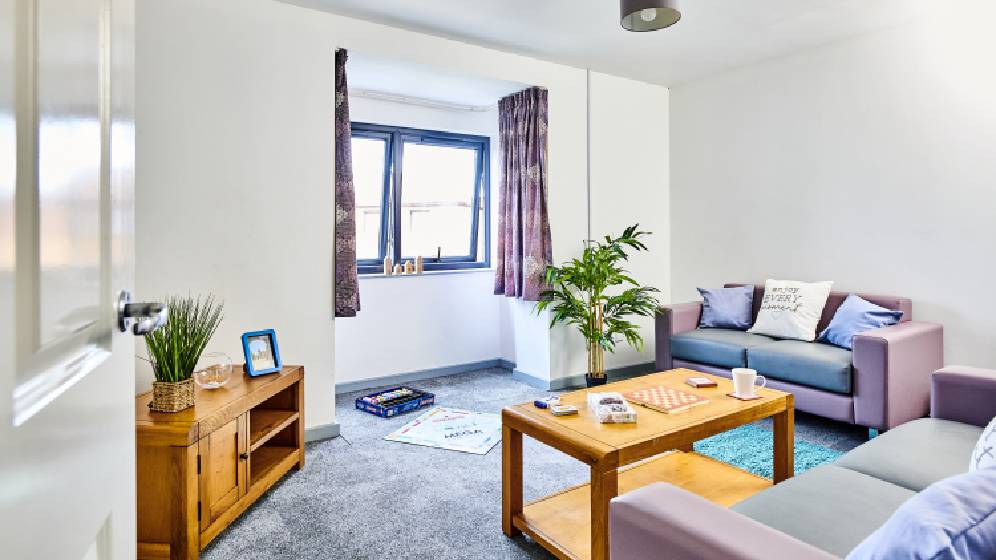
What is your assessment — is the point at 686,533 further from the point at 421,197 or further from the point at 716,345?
the point at 421,197

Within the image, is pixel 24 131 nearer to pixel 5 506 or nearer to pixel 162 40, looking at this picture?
pixel 5 506

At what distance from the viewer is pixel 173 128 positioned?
9.65ft

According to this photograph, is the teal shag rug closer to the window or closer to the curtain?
the curtain

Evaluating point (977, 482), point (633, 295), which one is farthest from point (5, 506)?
point (633, 295)

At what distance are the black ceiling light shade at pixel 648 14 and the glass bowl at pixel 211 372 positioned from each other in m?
2.38

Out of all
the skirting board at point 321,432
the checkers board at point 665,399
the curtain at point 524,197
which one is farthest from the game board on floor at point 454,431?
the curtain at point 524,197

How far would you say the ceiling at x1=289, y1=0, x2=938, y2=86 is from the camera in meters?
3.40

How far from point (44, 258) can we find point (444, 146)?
473 cm

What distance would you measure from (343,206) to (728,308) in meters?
2.87

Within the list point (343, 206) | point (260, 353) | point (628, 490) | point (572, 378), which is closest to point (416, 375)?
point (572, 378)

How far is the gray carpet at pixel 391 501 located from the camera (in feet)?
6.86

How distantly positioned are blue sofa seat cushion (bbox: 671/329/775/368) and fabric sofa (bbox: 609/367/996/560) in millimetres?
1462

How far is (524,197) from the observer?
4.45 m

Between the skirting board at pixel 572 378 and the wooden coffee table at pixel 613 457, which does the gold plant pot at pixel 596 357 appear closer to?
the skirting board at pixel 572 378
